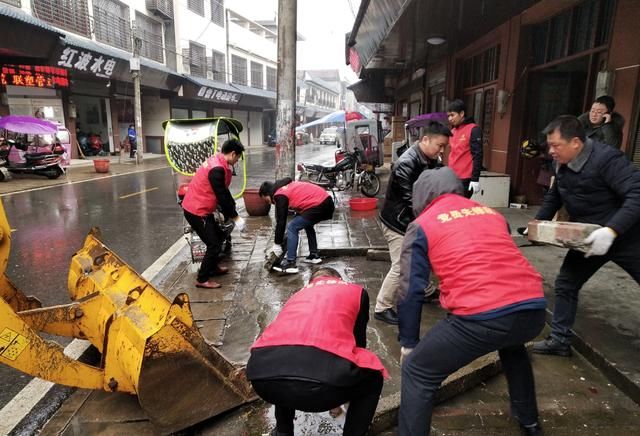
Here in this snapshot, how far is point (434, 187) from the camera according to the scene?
2246 millimetres

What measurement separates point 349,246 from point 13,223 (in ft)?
19.8

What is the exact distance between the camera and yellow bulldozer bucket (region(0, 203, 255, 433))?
2.33 meters

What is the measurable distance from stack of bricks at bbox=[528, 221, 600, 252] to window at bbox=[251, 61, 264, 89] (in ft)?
118

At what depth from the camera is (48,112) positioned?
685 inches

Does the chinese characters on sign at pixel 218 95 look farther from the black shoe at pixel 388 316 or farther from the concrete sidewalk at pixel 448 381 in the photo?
the black shoe at pixel 388 316

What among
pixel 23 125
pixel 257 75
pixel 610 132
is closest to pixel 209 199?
pixel 610 132

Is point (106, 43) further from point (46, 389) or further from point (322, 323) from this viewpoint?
point (322, 323)

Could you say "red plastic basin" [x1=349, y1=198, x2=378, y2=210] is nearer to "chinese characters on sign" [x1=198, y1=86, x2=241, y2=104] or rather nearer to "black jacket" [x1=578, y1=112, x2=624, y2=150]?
"black jacket" [x1=578, y1=112, x2=624, y2=150]

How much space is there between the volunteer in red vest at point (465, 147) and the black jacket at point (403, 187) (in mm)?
1564

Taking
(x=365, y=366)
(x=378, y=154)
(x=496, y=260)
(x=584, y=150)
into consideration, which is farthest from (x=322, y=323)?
(x=378, y=154)

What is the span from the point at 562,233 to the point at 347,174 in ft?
29.6

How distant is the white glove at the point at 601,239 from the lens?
2572mm

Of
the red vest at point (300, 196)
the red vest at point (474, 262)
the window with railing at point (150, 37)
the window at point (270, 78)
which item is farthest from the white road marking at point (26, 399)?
the window at point (270, 78)

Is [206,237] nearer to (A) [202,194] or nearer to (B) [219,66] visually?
(A) [202,194]
